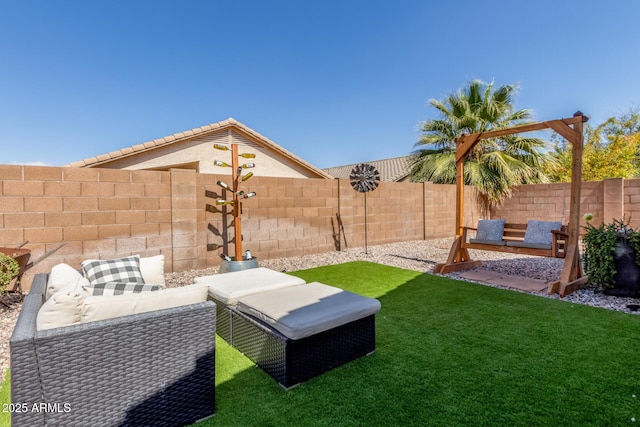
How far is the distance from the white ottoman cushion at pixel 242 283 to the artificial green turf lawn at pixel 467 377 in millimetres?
447

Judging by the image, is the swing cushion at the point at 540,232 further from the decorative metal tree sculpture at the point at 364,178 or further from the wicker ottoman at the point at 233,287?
the wicker ottoman at the point at 233,287

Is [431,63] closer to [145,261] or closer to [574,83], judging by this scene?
[574,83]

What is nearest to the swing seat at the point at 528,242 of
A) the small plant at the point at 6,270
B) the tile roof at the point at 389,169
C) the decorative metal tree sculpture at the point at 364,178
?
the decorative metal tree sculpture at the point at 364,178

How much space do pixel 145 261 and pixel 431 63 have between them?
32.9 feet

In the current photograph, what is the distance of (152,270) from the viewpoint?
10.1 feet

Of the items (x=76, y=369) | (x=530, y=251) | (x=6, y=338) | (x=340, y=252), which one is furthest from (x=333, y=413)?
(x=340, y=252)

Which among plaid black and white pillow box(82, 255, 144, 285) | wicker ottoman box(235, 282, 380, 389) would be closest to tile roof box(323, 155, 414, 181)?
wicker ottoman box(235, 282, 380, 389)

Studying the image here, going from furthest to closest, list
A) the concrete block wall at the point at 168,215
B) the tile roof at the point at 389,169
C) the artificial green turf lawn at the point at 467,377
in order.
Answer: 1. the tile roof at the point at 389,169
2. the concrete block wall at the point at 168,215
3. the artificial green turf lawn at the point at 467,377

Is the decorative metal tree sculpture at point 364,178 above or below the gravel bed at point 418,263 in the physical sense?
above

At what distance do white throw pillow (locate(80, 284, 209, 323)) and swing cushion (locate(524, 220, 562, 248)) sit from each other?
195 inches

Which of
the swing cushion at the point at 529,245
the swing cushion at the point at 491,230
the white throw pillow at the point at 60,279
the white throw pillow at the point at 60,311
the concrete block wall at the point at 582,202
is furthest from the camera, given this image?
the concrete block wall at the point at 582,202

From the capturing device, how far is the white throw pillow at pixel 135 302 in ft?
5.48

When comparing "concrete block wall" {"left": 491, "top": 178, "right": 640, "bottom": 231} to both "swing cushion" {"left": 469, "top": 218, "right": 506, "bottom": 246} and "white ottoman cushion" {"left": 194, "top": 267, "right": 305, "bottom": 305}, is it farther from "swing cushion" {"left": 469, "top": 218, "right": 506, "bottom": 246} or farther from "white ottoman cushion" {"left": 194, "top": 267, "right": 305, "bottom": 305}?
"white ottoman cushion" {"left": 194, "top": 267, "right": 305, "bottom": 305}

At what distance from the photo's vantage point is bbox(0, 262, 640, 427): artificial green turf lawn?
179 cm
